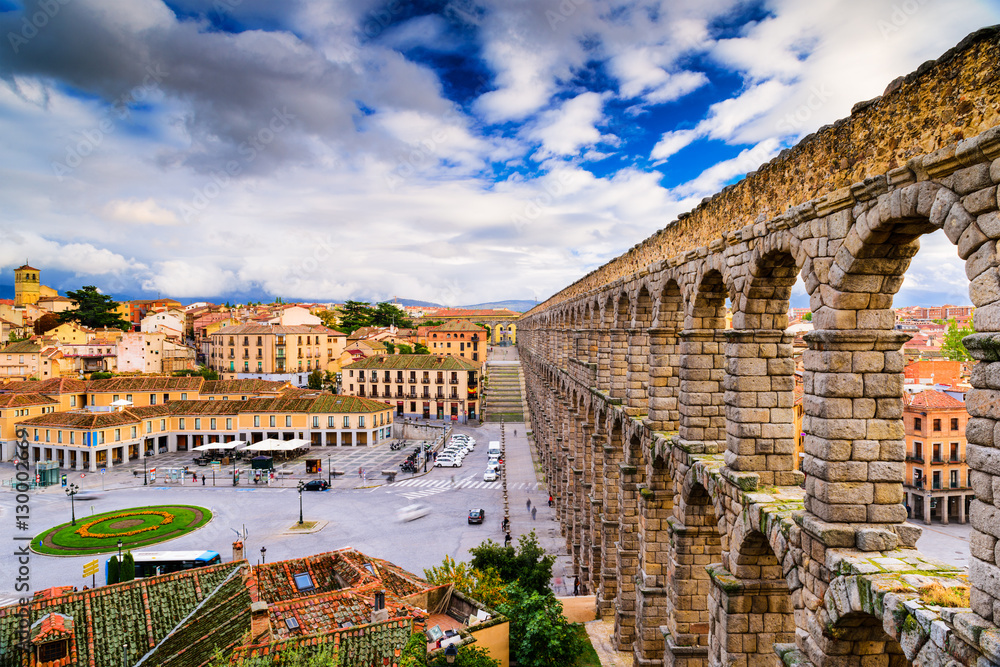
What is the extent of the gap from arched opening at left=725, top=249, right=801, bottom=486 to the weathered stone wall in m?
1.45

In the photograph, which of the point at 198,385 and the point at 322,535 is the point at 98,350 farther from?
the point at 322,535

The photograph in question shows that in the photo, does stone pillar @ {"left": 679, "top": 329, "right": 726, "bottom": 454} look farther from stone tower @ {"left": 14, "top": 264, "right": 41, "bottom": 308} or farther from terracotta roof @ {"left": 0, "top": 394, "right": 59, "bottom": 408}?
stone tower @ {"left": 14, "top": 264, "right": 41, "bottom": 308}

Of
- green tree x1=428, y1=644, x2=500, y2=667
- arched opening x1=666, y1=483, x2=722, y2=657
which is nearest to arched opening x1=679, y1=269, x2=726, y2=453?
arched opening x1=666, y1=483, x2=722, y2=657

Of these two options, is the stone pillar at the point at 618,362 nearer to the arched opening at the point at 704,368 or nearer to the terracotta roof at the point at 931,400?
the arched opening at the point at 704,368

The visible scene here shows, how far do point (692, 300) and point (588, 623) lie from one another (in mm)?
14536

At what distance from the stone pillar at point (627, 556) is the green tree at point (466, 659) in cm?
493

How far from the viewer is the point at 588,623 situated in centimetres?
2098

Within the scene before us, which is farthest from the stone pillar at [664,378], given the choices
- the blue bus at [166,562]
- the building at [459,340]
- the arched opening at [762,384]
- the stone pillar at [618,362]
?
the building at [459,340]

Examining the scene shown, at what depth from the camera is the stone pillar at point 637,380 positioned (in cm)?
1681

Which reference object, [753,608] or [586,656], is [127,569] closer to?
[586,656]

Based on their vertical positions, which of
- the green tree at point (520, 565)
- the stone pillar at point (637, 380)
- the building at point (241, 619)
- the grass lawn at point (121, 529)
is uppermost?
the stone pillar at point (637, 380)

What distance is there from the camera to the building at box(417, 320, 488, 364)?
94.1 metres

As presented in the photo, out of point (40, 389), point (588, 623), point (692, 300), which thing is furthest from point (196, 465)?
point (692, 300)

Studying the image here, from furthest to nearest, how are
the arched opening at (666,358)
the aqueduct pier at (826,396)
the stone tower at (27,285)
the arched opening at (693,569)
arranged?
the stone tower at (27,285) → the arched opening at (666,358) → the arched opening at (693,569) → the aqueduct pier at (826,396)
